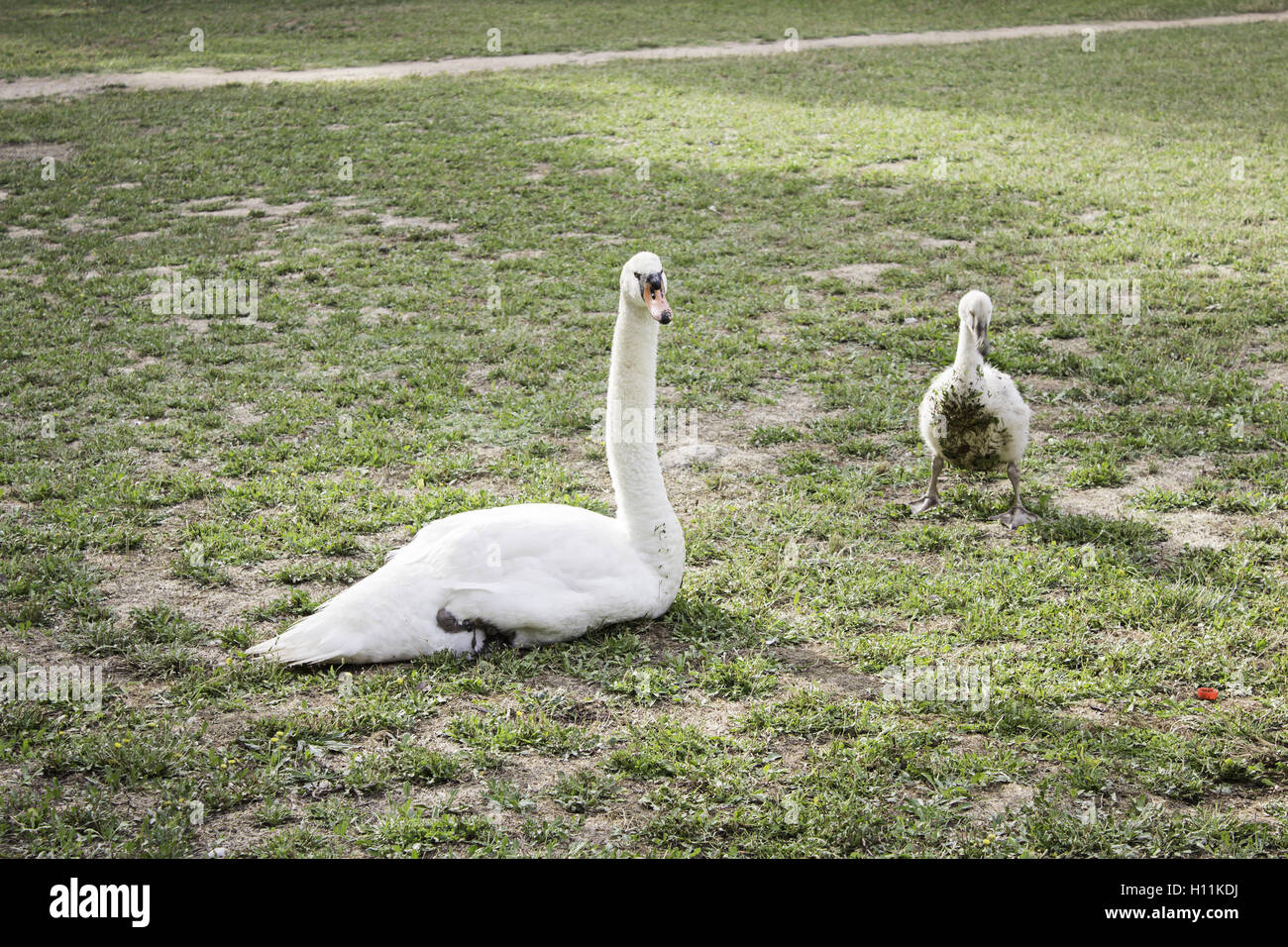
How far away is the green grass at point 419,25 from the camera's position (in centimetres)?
2047

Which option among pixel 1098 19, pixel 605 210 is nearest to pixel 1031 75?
pixel 1098 19

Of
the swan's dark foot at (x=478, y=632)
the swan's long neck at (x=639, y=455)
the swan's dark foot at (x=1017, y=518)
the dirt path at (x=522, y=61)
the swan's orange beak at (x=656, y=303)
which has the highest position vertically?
the dirt path at (x=522, y=61)

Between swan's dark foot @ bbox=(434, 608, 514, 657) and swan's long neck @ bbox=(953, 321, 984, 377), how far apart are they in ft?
8.73

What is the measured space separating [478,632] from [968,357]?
2.84 metres

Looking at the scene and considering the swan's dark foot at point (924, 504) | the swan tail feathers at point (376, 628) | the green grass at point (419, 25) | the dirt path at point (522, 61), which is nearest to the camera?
the swan tail feathers at point (376, 628)

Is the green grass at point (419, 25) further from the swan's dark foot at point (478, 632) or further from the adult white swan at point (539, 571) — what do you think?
the swan's dark foot at point (478, 632)

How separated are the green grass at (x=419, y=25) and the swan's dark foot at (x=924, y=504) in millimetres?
17607

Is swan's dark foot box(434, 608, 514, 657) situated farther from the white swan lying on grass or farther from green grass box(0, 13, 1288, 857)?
the white swan lying on grass

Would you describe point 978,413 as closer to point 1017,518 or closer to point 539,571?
point 1017,518

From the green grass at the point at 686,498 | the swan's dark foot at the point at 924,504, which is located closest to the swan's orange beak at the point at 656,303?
the green grass at the point at 686,498

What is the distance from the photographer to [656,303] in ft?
13.8

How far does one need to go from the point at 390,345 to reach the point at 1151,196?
8.05 m

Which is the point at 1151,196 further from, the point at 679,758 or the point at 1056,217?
the point at 679,758

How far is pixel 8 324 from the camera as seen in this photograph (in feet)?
26.9
